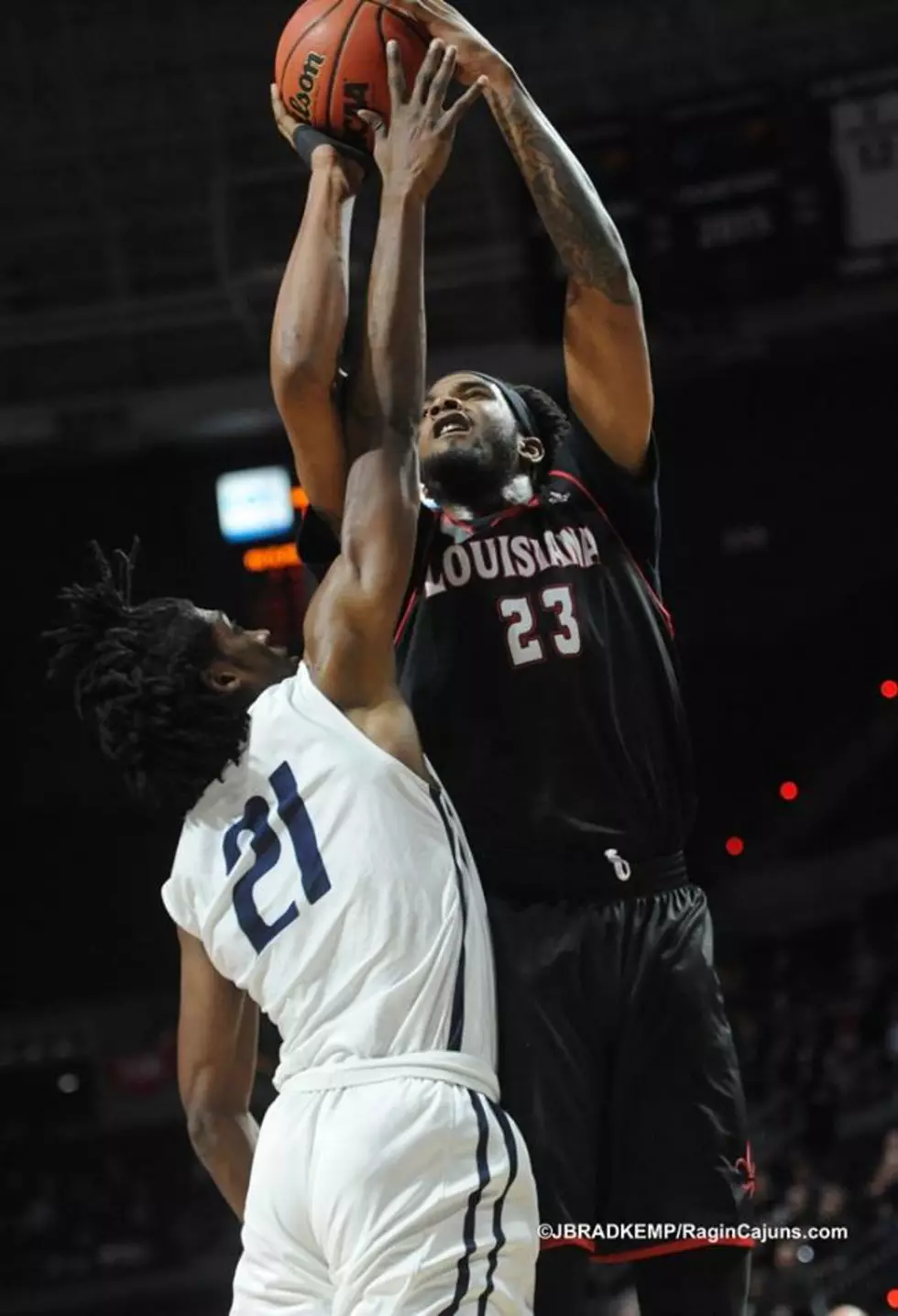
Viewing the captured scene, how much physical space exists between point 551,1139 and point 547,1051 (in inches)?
5.1

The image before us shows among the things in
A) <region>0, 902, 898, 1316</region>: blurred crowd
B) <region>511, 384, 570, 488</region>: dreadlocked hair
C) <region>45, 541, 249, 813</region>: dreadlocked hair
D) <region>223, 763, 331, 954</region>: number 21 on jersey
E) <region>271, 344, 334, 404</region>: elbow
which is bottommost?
<region>0, 902, 898, 1316</region>: blurred crowd

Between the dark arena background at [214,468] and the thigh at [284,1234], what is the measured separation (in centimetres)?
731

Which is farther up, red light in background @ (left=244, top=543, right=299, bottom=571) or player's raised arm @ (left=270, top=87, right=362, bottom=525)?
player's raised arm @ (left=270, top=87, right=362, bottom=525)

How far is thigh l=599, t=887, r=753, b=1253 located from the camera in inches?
115

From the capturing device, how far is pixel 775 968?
13.4m

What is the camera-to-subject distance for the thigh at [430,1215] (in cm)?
246

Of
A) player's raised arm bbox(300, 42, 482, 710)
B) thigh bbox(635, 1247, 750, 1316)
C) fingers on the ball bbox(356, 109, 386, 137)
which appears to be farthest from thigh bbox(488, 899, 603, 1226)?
fingers on the ball bbox(356, 109, 386, 137)

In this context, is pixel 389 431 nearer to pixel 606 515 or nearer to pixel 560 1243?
pixel 606 515

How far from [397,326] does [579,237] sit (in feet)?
1.28

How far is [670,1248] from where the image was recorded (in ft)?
9.61

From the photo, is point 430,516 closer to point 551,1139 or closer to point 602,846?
point 602,846

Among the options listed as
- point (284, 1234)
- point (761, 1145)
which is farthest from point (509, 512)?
point (761, 1145)

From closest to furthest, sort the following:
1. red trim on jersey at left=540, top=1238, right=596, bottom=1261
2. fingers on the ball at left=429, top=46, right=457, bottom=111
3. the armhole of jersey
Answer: the armhole of jersey → red trim on jersey at left=540, top=1238, right=596, bottom=1261 → fingers on the ball at left=429, top=46, right=457, bottom=111

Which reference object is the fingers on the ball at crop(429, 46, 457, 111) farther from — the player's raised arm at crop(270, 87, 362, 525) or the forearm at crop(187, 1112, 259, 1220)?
the forearm at crop(187, 1112, 259, 1220)
